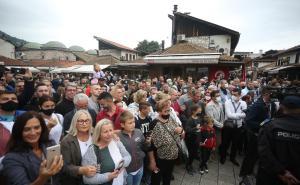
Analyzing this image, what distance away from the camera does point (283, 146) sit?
2814 millimetres

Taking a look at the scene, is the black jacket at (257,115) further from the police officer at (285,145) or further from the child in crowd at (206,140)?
the police officer at (285,145)

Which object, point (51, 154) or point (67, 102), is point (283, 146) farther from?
point (67, 102)

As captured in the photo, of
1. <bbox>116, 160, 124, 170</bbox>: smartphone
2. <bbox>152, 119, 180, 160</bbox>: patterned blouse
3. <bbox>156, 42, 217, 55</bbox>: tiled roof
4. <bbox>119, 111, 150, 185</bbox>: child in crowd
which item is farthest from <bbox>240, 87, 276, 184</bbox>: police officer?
<bbox>156, 42, 217, 55</bbox>: tiled roof

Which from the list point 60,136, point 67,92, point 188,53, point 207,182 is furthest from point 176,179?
point 188,53

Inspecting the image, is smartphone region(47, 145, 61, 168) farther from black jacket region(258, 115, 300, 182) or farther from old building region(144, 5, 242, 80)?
old building region(144, 5, 242, 80)

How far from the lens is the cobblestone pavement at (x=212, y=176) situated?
4713mm

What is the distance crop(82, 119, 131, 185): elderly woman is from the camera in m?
2.54

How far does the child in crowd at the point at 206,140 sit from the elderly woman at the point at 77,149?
10.6 ft

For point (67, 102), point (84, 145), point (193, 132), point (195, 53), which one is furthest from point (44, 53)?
point (84, 145)

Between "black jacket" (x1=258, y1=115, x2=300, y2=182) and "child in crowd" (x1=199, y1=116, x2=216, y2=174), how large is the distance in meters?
2.20

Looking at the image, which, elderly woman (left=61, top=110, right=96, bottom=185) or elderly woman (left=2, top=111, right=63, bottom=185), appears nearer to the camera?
elderly woman (left=2, top=111, right=63, bottom=185)

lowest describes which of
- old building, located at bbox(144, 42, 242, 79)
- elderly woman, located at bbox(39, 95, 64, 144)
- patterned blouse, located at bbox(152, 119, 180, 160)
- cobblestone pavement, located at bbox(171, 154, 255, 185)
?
cobblestone pavement, located at bbox(171, 154, 255, 185)

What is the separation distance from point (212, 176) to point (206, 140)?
0.87m

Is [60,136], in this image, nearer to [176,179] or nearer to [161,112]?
[161,112]
